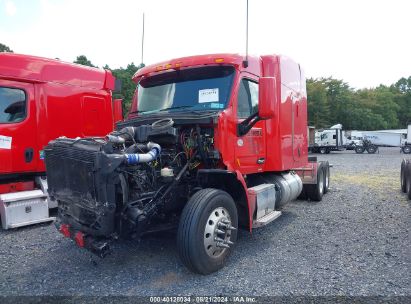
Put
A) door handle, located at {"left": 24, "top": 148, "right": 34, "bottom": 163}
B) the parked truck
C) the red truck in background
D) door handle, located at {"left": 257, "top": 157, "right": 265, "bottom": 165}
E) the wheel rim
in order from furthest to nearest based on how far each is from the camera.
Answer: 1. the parked truck
2. door handle, located at {"left": 24, "top": 148, "right": 34, "bottom": 163}
3. the red truck in background
4. door handle, located at {"left": 257, "top": 157, "right": 265, "bottom": 165}
5. the wheel rim

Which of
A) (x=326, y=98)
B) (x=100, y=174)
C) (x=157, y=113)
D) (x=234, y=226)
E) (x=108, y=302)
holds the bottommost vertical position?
(x=108, y=302)

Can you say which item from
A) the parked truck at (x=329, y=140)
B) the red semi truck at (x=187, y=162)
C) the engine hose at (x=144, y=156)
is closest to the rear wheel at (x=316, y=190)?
the red semi truck at (x=187, y=162)

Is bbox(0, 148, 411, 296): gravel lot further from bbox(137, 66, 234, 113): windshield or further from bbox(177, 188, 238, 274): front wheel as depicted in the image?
bbox(137, 66, 234, 113): windshield

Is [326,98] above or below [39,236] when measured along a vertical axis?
above

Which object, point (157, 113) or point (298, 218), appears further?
point (298, 218)

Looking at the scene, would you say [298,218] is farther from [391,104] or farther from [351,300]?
[391,104]

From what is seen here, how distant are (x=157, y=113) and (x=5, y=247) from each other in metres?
3.00

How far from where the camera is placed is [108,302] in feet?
11.6

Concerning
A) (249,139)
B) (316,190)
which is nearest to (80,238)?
(249,139)

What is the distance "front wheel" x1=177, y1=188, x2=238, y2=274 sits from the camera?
3941mm

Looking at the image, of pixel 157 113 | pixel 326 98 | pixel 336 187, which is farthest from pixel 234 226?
pixel 326 98

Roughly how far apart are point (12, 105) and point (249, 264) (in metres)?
5.04

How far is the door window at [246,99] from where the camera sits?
5.12 m

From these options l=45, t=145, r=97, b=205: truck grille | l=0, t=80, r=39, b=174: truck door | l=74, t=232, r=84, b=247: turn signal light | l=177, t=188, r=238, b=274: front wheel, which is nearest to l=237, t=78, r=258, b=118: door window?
l=177, t=188, r=238, b=274: front wheel
